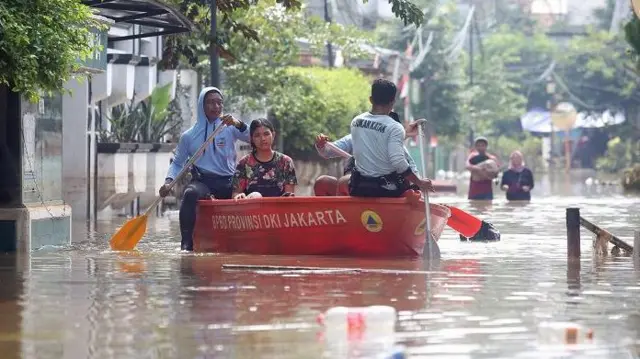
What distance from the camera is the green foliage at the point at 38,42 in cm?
1378

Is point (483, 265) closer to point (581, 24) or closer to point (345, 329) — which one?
point (345, 329)

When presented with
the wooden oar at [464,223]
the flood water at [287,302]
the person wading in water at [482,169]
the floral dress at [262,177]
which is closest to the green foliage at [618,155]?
the person wading in water at [482,169]

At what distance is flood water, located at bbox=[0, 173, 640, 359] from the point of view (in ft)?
30.6

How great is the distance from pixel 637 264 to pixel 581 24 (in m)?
108

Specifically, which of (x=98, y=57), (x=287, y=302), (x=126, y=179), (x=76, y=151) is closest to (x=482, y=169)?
(x=126, y=179)

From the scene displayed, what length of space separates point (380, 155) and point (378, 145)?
96 mm

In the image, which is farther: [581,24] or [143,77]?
[581,24]

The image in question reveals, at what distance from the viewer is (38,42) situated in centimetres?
1419

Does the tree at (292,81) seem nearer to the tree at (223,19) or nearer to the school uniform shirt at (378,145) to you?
the tree at (223,19)

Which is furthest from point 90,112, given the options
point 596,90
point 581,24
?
point 581,24

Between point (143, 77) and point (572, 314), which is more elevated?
point (143, 77)

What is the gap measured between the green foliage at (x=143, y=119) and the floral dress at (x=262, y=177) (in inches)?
475

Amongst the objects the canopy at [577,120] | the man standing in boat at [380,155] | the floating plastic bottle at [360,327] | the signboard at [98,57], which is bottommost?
the floating plastic bottle at [360,327]

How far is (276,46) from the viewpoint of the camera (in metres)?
36.4
